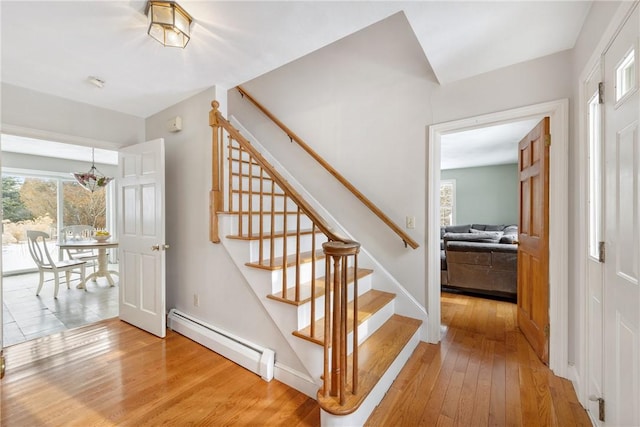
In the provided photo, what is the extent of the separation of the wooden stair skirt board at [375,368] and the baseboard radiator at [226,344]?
2.00 feet

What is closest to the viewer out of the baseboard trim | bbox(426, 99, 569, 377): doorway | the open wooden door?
the baseboard trim

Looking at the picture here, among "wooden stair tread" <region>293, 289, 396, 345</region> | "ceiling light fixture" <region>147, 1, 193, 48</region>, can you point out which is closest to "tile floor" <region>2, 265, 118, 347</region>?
"wooden stair tread" <region>293, 289, 396, 345</region>

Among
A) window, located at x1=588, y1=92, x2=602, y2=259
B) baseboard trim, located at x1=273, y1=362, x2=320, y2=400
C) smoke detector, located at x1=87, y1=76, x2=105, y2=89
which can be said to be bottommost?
baseboard trim, located at x1=273, y1=362, x2=320, y2=400

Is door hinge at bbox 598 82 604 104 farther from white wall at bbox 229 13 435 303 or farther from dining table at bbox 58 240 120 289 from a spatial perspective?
dining table at bbox 58 240 120 289

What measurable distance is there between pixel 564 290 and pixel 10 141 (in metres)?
7.55

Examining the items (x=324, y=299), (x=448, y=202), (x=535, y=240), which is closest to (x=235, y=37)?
(x=324, y=299)

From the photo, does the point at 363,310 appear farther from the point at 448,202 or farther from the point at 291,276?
the point at 448,202

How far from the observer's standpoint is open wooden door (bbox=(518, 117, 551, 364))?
1.94 metres

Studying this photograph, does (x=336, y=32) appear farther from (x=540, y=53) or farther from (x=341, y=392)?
(x=341, y=392)

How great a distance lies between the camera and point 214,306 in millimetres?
2299

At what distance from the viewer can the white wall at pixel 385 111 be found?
204 centimetres

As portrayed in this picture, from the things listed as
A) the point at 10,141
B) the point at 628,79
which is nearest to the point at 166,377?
the point at 628,79

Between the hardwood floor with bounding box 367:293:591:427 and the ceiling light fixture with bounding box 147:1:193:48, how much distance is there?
2.46 meters

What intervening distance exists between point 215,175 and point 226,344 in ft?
4.60
